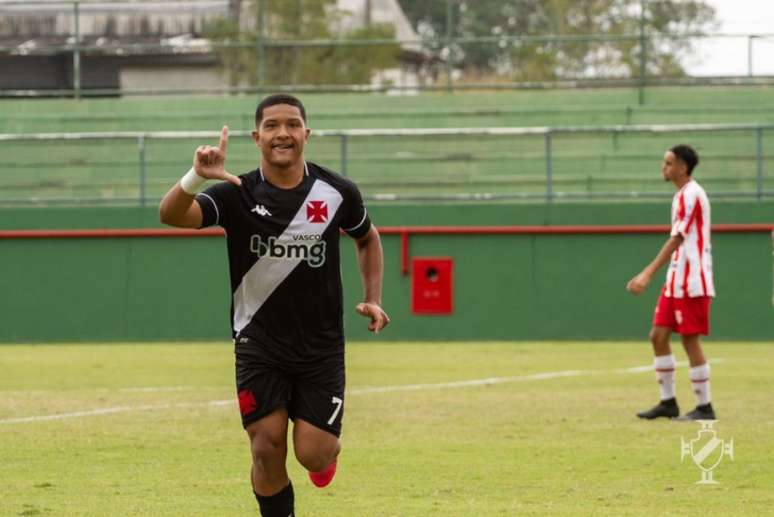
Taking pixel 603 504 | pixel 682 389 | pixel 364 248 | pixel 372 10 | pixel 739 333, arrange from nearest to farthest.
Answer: pixel 364 248 < pixel 603 504 < pixel 682 389 < pixel 739 333 < pixel 372 10

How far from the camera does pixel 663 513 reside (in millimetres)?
8625

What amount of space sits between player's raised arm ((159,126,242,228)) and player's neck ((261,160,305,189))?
173mm

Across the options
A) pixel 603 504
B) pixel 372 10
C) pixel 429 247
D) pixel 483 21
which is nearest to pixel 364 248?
pixel 603 504

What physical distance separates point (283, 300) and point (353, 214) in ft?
1.90

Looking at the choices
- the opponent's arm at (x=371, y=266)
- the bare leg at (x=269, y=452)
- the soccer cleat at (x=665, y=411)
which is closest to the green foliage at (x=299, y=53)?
the soccer cleat at (x=665, y=411)

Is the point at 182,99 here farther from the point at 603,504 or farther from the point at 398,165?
the point at 603,504

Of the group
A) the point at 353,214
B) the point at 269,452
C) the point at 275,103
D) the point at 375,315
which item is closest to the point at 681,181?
the point at 353,214

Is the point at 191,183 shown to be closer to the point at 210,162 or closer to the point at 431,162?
the point at 210,162

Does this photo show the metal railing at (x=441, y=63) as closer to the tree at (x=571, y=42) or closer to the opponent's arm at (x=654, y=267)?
the tree at (x=571, y=42)

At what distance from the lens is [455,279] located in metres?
23.9

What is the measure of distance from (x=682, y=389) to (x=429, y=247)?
328 inches

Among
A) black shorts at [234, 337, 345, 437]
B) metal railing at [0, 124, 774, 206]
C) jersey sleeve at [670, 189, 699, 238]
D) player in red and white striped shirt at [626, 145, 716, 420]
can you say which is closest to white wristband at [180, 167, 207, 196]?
black shorts at [234, 337, 345, 437]

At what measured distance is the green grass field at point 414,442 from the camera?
29.9 feet

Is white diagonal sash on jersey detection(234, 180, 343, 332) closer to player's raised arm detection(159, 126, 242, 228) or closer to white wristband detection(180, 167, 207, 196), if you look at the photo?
player's raised arm detection(159, 126, 242, 228)
